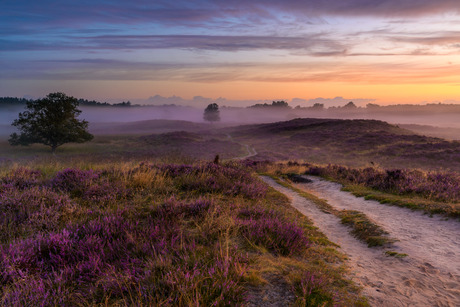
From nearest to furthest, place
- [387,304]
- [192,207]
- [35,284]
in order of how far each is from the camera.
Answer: [35,284] → [387,304] → [192,207]

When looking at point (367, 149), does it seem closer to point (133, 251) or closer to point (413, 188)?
point (413, 188)

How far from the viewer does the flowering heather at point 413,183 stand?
1199 centimetres

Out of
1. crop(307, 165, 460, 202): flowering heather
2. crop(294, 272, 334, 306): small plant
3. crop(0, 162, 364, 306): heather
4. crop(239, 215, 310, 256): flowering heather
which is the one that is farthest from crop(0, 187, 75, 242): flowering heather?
crop(307, 165, 460, 202): flowering heather

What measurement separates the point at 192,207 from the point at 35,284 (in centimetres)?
361

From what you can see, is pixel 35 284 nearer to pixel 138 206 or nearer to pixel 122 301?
pixel 122 301

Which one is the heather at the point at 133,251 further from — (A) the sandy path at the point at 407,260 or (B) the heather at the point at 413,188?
(B) the heather at the point at 413,188

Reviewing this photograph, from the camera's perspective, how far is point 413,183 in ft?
46.1

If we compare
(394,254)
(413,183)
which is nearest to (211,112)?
(413,183)

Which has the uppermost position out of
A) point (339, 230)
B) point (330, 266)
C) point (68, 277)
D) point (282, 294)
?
point (68, 277)

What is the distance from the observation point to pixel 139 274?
11.2ft

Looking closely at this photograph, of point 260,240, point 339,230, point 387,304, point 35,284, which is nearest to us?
point 35,284

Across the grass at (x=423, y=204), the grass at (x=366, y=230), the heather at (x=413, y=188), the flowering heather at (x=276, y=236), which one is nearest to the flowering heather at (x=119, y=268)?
the flowering heather at (x=276, y=236)

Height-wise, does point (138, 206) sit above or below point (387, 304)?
above

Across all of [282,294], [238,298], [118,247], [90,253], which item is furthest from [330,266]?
[90,253]
